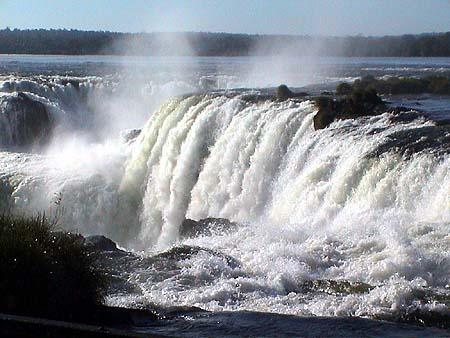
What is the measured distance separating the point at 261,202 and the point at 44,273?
8.65m

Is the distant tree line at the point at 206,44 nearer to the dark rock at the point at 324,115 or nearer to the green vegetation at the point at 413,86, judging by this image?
the green vegetation at the point at 413,86

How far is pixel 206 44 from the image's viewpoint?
241 feet

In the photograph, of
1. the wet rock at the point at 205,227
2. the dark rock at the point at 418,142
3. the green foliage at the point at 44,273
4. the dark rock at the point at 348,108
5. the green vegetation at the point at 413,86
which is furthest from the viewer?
the green vegetation at the point at 413,86

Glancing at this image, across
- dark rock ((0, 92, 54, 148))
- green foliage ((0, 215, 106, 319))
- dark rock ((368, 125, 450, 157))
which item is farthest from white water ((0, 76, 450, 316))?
dark rock ((0, 92, 54, 148))

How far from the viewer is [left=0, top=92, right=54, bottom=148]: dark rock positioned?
86.9ft

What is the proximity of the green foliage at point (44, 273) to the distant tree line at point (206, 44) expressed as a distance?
47.0m

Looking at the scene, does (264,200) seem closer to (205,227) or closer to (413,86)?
(205,227)

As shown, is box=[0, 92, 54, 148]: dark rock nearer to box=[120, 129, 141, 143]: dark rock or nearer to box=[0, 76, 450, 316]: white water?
box=[0, 76, 450, 316]: white water

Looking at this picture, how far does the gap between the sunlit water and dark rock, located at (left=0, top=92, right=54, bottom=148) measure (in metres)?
0.12

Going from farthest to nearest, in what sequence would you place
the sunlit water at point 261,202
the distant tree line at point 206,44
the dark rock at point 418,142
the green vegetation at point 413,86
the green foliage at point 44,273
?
the distant tree line at point 206,44 < the green vegetation at point 413,86 < the dark rock at point 418,142 < the sunlit water at point 261,202 < the green foliage at point 44,273

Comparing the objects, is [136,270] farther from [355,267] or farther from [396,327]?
[396,327]

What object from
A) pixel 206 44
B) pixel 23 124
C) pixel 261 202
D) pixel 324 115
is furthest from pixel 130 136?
pixel 206 44

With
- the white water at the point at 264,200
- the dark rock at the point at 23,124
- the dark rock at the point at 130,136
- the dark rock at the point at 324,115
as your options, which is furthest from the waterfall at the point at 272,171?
the dark rock at the point at 23,124

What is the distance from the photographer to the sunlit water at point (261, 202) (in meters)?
8.70
